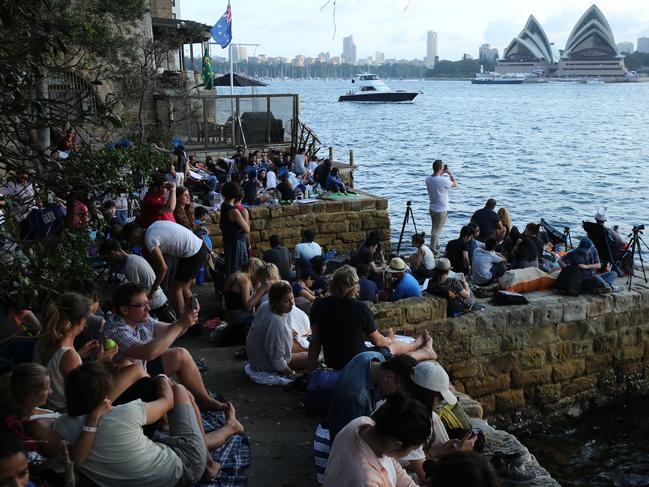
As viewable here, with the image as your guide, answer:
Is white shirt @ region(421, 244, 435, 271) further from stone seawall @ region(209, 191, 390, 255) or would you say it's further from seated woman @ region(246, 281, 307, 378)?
seated woman @ region(246, 281, 307, 378)

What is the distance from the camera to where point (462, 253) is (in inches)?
501

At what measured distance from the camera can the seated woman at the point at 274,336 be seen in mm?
7109

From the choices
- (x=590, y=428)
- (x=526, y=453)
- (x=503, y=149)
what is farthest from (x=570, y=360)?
(x=503, y=149)

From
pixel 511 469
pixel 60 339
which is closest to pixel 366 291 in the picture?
pixel 511 469

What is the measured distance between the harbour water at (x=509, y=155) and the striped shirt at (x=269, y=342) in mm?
16196

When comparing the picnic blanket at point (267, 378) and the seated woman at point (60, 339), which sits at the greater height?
the seated woman at point (60, 339)

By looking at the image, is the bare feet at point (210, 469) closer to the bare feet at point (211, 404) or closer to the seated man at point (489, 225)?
the bare feet at point (211, 404)

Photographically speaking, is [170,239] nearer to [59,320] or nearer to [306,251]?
[59,320]

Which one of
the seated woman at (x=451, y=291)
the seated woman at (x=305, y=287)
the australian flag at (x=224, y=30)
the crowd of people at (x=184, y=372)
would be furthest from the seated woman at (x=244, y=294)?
the australian flag at (x=224, y=30)

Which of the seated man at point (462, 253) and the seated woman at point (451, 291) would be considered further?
the seated man at point (462, 253)

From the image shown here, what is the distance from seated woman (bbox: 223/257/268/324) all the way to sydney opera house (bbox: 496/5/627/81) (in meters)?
143

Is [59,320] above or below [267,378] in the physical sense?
above

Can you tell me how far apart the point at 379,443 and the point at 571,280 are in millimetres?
6835

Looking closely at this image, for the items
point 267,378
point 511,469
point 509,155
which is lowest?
point 509,155
